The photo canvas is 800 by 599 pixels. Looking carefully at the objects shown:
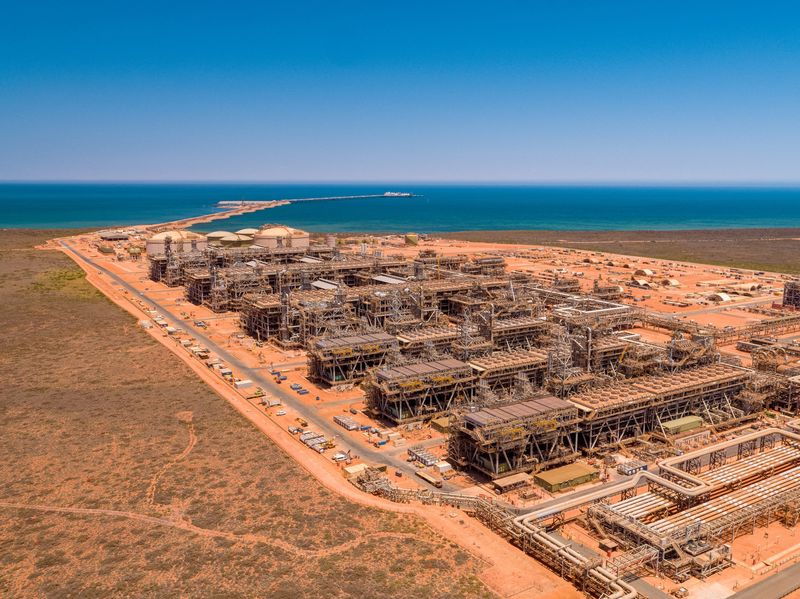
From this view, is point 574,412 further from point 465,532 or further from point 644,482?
point 465,532

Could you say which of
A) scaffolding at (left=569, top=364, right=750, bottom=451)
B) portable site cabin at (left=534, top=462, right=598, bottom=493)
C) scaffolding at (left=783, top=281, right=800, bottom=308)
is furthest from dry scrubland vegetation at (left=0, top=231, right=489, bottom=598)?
scaffolding at (left=783, top=281, right=800, bottom=308)

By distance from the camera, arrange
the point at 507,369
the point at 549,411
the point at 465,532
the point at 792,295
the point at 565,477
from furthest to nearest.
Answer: the point at 792,295, the point at 507,369, the point at 549,411, the point at 565,477, the point at 465,532

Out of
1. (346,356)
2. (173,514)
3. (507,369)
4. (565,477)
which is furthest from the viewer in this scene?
(346,356)

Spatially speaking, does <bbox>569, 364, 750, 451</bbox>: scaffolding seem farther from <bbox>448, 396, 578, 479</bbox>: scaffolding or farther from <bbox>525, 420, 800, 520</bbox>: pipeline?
<bbox>525, 420, 800, 520</bbox>: pipeline

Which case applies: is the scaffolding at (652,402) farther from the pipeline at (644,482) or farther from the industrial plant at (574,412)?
the pipeline at (644,482)

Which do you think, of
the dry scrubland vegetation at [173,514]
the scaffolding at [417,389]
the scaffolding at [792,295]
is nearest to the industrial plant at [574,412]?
the scaffolding at [417,389]

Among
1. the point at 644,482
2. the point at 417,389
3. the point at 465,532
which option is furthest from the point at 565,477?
the point at 417,389
